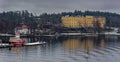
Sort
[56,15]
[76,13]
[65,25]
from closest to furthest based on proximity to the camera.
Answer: [65,25], [56,15], [76,13]

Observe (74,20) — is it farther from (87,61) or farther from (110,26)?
(87,61)

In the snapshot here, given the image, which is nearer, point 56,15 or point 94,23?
point 94,23

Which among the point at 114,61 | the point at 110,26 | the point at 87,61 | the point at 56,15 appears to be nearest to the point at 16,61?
the point at 87,61

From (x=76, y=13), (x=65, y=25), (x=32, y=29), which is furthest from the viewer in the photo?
(x=76, y=13)

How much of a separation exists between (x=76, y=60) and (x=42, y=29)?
7664 centimetres

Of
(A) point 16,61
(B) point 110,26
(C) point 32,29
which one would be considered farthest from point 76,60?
(B) point 110,26

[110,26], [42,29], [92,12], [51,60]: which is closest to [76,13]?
[92,12]

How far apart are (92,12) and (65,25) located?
154ft

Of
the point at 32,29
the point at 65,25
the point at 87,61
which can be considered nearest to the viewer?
the point at 87,61

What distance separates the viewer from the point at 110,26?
14162cm

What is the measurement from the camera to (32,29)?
106 metres

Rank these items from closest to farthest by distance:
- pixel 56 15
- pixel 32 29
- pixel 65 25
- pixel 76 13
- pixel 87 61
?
pixel 87 61 < pixel 32 29 < pixel 65 25 < pixel 56 15 < pixel 76 13

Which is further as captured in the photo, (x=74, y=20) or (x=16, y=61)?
(x=74, y=20)

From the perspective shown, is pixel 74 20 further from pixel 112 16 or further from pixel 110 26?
pixel 112 16
